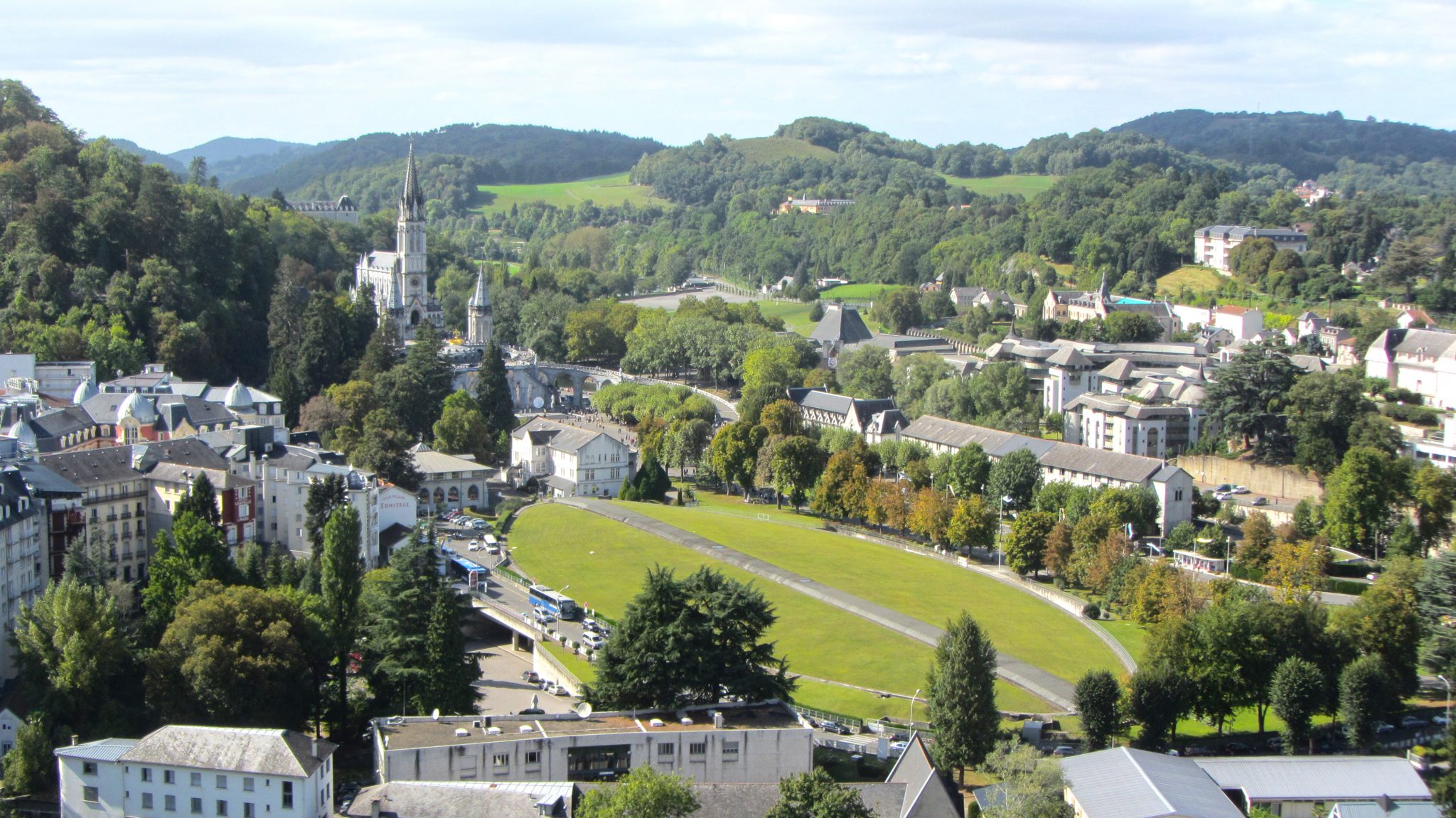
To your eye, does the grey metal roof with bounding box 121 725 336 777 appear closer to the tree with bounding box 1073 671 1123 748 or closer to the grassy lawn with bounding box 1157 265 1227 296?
the tree with bounding box 1073 671 1123 748

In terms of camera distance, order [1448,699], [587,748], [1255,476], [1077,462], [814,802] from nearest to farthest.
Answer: [814,802], [587,748], [1448,699], [1077,462], [1255,476]

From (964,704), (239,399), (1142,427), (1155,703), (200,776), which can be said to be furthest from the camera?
(1142,427)

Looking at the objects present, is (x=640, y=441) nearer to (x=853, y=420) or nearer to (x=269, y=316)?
(x=853, y=420)

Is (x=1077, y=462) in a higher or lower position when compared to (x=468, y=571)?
higher

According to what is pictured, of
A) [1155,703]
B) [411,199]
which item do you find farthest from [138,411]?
[411,199]

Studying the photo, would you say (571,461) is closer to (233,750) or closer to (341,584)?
(341,584)

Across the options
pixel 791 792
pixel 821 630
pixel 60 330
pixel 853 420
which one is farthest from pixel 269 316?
pixel 791 792
